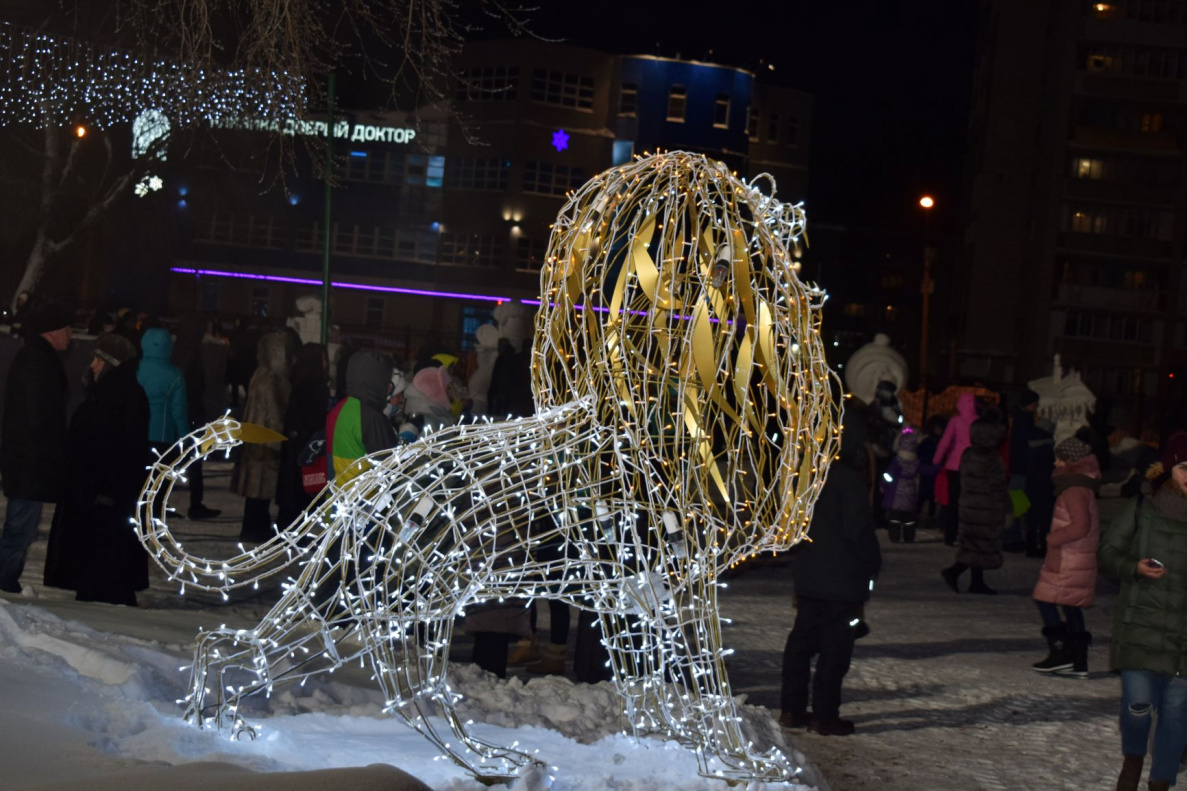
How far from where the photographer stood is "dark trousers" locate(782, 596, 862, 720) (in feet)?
25.0

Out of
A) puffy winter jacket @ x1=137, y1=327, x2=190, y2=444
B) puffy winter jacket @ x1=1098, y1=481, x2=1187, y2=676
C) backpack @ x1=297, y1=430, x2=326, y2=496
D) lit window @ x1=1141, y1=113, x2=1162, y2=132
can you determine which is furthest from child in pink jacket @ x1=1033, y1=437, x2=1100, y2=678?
lit window @ x1=1141, y1=113, x2=1162, y2=132

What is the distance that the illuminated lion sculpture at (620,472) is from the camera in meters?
5.32

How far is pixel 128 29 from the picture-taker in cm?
1198

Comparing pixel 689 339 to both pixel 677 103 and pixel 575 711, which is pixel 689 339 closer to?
pixel 575 711

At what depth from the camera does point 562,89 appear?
185ft

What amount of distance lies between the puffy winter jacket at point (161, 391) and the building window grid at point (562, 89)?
149ft

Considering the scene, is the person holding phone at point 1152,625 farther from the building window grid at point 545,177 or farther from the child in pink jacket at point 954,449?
the building window grid at point 545,177

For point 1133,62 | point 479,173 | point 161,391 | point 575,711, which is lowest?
point 575,711

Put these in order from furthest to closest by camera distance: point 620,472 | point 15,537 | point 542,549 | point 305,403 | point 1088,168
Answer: point 1088,168 → point 305,403 → point 15,537 → point 542,549 → point 620,472

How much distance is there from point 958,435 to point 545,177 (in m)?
42.0

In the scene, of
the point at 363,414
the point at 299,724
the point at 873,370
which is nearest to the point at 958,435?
the point at 873,370

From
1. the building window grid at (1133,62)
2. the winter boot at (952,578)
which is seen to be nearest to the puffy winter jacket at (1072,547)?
the winter boot at (952,578)

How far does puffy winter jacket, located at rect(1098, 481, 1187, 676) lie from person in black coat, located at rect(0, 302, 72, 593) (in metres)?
6.22

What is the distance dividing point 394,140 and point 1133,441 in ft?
132
